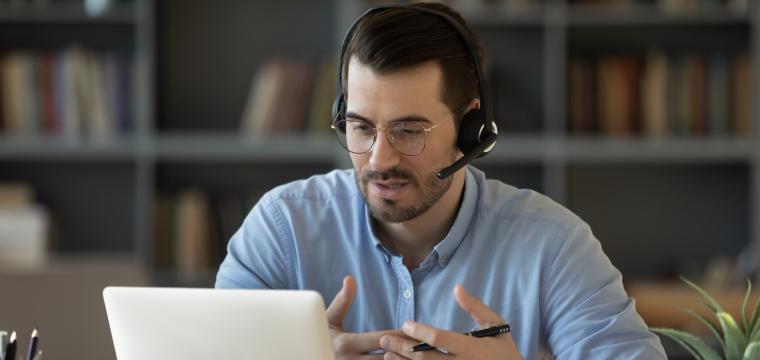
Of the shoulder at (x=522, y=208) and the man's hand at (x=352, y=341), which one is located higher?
the shoulder at (x=522, y=208)

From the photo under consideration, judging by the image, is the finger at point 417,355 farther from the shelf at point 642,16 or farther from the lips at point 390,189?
the shelf at point 642,16

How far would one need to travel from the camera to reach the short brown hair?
176 centimetres

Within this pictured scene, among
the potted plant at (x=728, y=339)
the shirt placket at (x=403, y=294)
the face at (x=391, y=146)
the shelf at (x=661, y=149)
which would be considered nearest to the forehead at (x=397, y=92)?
the face at (x=391, y=146)

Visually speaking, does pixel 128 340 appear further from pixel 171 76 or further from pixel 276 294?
pixel 171 76

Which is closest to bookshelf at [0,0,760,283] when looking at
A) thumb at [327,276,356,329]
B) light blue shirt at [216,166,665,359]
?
light blue shirt at [216,166,665,359]

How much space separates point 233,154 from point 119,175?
51cm

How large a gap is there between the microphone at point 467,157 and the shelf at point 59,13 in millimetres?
2469

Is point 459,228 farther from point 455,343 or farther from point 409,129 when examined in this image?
point 455,343

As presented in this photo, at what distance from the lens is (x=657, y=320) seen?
152 inches

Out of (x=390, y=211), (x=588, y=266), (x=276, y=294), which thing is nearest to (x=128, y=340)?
(x=276, y=294)

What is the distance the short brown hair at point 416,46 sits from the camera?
5.76 feet

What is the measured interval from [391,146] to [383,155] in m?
0.02

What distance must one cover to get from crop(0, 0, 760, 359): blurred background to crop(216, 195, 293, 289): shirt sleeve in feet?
6.69

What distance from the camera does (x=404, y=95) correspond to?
5.74 ft
